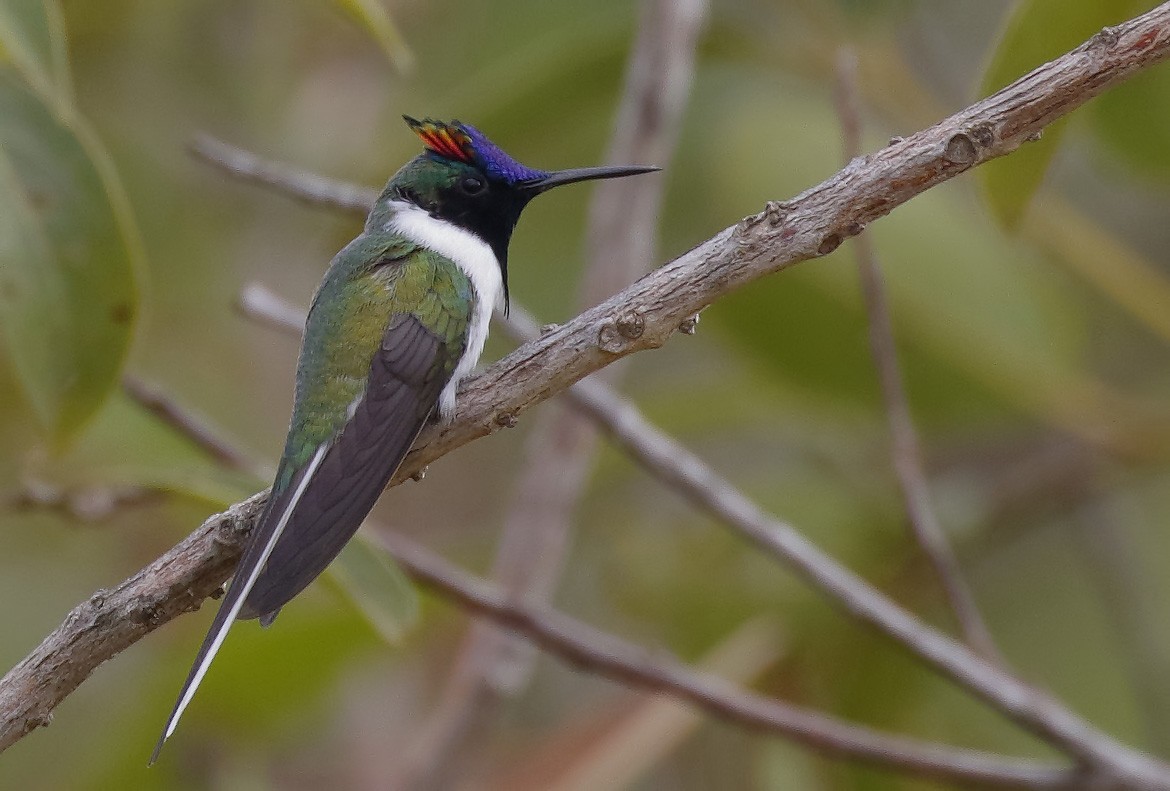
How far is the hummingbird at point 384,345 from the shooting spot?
196cm

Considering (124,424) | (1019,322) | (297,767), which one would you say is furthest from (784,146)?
(297,767)

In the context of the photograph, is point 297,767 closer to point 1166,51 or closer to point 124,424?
point 124,424

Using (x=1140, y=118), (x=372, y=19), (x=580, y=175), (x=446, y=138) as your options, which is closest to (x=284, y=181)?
(x=446, y=138)

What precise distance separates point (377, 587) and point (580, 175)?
2.66 ft

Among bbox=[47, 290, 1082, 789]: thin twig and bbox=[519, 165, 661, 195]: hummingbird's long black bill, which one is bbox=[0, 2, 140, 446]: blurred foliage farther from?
bbox=[519, 165, 661, 195]: hummingbird's long black bill

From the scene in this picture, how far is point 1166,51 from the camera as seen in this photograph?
1.71 metres

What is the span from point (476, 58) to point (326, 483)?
2208 millimetres

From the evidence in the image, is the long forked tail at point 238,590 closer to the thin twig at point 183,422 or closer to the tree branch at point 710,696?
the tree branch at point 710,696

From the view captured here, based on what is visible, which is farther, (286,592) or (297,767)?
(297,767)

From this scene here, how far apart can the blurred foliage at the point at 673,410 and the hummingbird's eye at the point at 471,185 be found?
0.33 m

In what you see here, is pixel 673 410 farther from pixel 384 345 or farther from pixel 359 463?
pixel 359 463

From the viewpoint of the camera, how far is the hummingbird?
1.96 meters

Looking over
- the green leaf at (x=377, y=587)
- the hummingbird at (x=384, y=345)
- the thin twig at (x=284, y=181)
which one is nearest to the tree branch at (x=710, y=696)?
the green leaf at (x=377, y=587)

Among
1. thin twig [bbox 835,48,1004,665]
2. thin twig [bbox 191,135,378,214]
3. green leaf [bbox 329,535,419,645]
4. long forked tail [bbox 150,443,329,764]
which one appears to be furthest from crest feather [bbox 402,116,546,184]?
long forked tail [bbox 150,443,329,764]
